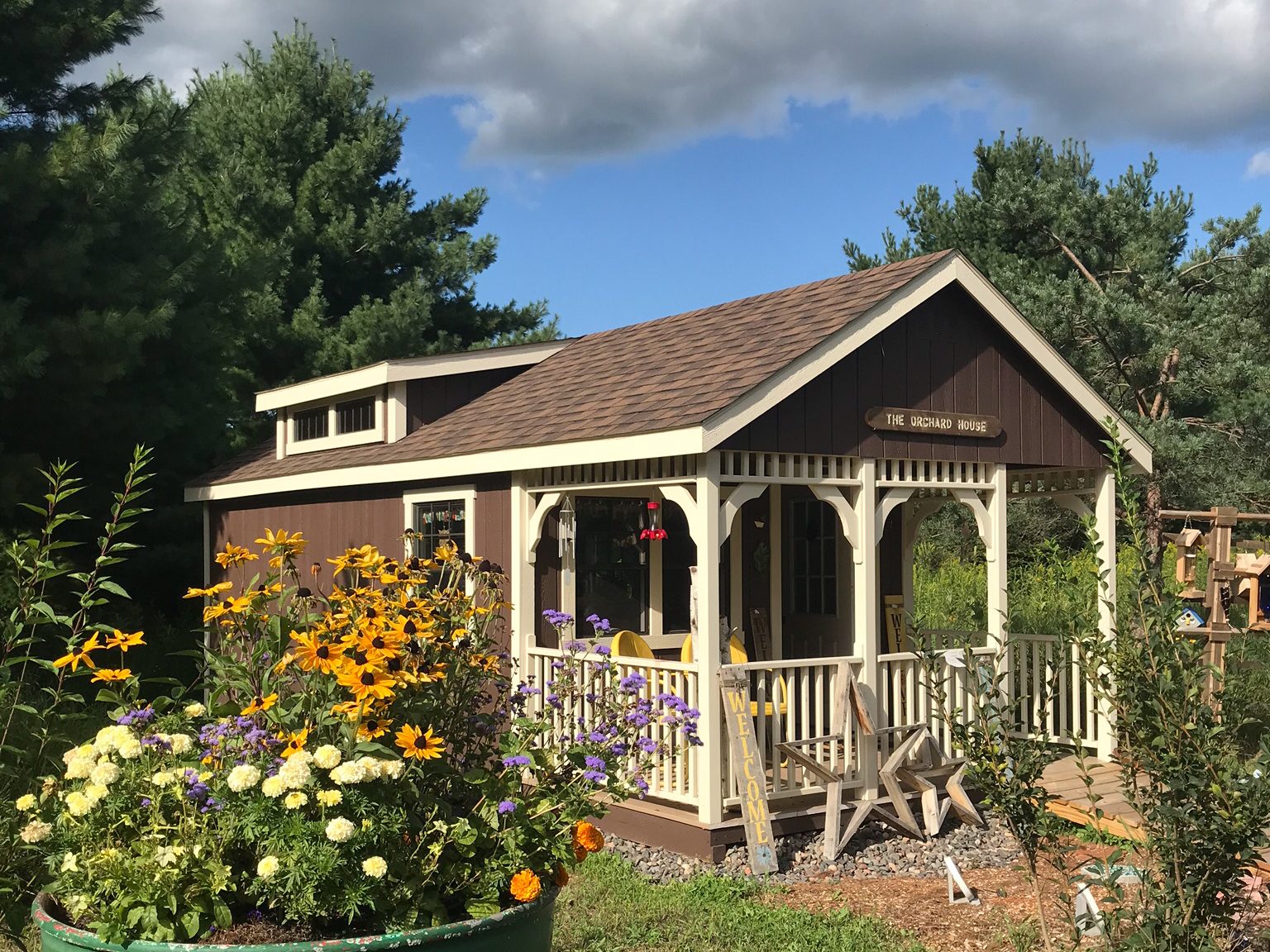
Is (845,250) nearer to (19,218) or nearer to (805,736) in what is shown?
(19,218)

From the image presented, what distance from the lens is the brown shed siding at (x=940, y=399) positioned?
8.37 m

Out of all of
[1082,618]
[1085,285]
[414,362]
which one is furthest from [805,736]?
[1085,285]

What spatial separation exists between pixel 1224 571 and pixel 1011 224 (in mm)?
13699

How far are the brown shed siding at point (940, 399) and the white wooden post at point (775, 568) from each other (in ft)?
7.20

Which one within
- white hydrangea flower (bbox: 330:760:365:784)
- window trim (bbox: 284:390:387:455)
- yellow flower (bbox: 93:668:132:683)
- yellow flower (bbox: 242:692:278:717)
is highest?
window trim (bbox: 284:390:387:455)

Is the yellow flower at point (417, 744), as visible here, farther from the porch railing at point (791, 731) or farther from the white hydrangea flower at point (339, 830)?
the porch railing at point (791, 731)

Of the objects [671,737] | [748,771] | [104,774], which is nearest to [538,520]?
[671,737]

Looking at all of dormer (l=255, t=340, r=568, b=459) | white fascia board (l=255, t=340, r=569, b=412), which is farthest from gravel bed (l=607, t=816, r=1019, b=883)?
white fascia board (l=255, t=340, r=569, b=412)

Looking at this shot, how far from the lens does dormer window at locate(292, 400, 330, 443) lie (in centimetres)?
1378

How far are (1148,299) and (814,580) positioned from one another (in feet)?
41.3

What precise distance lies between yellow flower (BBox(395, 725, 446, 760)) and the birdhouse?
864cm

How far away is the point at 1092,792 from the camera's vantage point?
8.16m

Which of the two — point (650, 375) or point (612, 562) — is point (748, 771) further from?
point (612, 562)

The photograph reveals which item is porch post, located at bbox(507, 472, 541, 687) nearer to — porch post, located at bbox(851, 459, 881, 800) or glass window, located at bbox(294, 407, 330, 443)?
porch post, located at bbox(851, 459, 881, 800)
